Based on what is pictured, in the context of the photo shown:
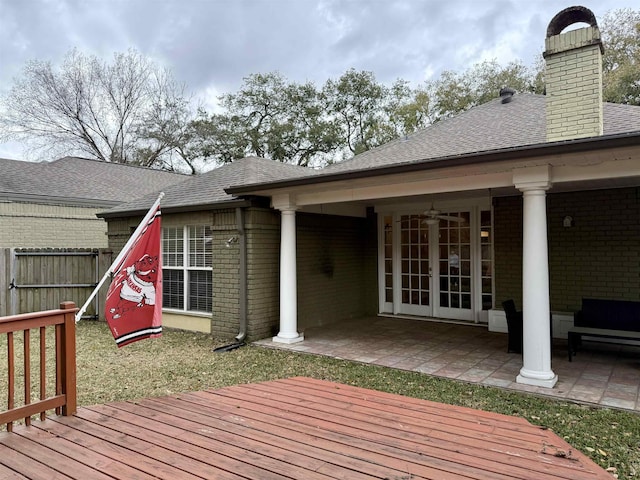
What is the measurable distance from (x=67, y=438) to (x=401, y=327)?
605 centimetres

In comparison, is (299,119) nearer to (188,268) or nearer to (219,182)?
(219,182)

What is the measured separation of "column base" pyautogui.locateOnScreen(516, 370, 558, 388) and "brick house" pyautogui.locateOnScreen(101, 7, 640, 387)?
0.07ft

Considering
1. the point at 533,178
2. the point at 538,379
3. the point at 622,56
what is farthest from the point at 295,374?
the point at 622,56

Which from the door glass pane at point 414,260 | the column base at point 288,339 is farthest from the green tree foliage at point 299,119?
the column base at point 288,339

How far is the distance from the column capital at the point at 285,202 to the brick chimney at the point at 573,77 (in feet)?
12.5

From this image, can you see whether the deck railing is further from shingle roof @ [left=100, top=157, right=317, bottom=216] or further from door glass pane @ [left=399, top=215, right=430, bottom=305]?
door glass pane @ [left=399, top=215, right=430, bottom=305]

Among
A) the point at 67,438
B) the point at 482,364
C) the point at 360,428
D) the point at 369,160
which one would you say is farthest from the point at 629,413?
the point at 369,160

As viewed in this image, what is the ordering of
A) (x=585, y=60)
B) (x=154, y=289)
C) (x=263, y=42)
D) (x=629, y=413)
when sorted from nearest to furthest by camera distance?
(x=629, y=413) → (x=154, y=289) → (x=585, y=60) → (x=263, y=42)

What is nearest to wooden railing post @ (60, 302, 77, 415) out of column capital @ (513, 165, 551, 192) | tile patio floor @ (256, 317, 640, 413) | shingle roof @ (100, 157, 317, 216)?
tile patio floor @ (256, 317, 640, 413)

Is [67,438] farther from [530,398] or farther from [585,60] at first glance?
[585,60]

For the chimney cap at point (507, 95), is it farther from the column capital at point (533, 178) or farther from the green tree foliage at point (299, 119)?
the green tree foliage at point (299, 119)

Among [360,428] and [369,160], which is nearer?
[360,428]

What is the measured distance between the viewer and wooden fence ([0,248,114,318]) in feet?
27.8

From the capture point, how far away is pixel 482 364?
5488 mm
